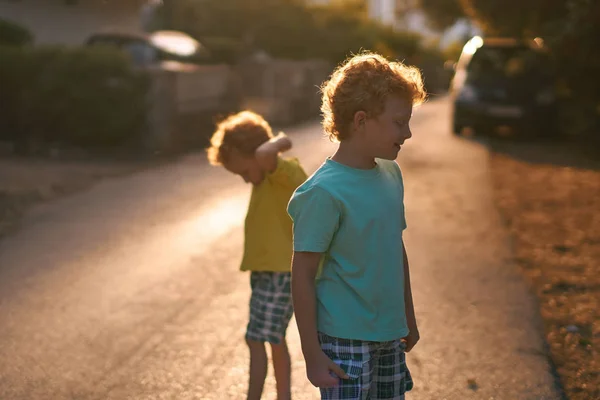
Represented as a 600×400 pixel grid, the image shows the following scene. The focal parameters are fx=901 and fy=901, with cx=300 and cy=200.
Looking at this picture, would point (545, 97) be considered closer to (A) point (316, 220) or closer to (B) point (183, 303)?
(B) point (183, 303)

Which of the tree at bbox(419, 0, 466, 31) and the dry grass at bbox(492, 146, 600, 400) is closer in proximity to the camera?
the dry grass at bbox(492, 146, 600, 400)

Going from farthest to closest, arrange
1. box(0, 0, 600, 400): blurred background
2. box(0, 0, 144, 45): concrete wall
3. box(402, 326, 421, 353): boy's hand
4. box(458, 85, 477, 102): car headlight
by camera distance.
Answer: box(0, 0, 144, 45): concrete wall → box(458, 85, 477, 102): car headlight → box(0, 0, 600, 400): blurred background → box(402, 326, 421, 353): boy's hand

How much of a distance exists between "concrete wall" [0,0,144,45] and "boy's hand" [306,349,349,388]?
74.4ft

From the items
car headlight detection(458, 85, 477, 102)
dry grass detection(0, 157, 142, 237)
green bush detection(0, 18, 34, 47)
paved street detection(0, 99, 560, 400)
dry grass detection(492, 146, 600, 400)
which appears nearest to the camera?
paved street detection(0, 99, 560, 400)

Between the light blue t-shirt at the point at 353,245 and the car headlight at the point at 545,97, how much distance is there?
16.0m

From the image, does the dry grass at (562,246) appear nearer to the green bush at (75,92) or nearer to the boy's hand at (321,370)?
the boy's hand at (321,370)

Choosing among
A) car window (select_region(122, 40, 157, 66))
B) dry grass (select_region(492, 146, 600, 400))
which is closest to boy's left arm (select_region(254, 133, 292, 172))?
dry grass (select_region(492, 146, 600, 400))

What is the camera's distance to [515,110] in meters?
18.0

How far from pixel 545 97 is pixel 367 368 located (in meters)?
16.2

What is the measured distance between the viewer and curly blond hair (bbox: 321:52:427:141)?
2.60 meters

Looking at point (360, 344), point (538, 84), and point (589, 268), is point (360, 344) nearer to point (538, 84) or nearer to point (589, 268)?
point (589, 268)

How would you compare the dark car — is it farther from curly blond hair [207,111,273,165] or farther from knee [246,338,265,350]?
knee [246,338,265,350]

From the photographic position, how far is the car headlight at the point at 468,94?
18.2 meters

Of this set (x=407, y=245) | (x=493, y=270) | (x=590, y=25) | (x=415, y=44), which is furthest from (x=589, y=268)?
(x=415, y=44)
